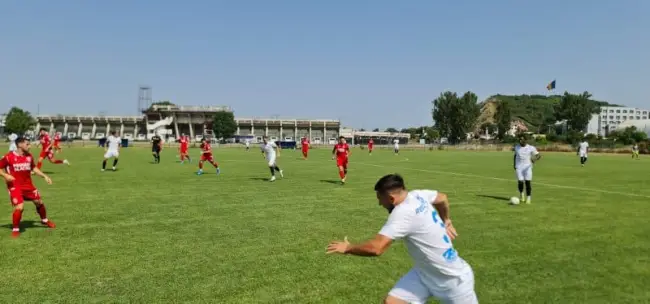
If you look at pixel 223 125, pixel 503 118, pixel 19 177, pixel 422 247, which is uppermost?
pixel 503 118

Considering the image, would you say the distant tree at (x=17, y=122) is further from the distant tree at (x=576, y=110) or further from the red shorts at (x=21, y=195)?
the distant tree at (x=576, y=110)

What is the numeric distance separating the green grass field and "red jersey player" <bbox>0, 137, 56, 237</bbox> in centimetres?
46

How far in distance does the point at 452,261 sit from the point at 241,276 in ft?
11.5

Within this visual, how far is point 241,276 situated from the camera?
6570 millimetres

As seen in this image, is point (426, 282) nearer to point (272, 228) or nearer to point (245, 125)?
point (272, 228)

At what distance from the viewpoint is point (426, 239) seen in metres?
4.02

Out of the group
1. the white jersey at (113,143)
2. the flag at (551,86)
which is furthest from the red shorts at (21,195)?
the flag at (551,86)

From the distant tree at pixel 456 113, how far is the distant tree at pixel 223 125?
6082 centimetres

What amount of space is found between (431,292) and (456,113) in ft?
382

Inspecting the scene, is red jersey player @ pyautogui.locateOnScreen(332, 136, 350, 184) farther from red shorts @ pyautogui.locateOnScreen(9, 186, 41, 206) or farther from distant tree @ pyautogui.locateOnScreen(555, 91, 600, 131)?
distant tree @ pyautogui.locateOnScreen(555, 91, 600, 131)

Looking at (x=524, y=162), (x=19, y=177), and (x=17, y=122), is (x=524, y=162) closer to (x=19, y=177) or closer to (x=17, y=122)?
(x=19, y=177)

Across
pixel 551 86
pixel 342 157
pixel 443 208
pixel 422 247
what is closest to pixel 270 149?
pixel 342 157

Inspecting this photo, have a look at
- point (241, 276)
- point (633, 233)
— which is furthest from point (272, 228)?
point (633, 233)

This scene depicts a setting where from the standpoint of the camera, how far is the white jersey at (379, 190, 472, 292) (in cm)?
392
